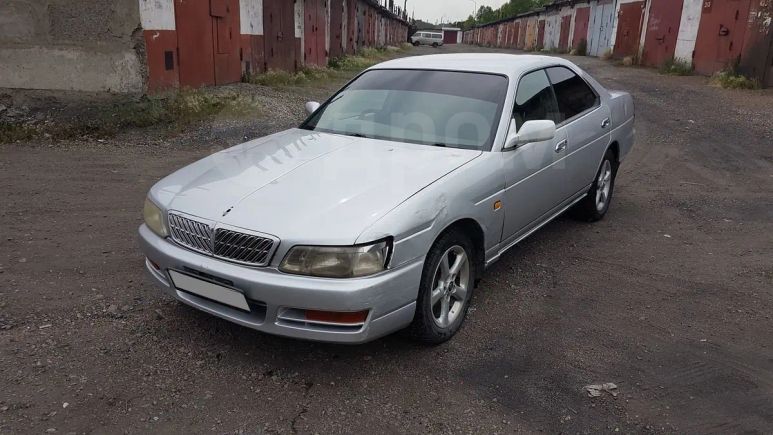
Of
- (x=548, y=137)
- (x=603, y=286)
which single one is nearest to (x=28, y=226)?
(x=548, y=137)

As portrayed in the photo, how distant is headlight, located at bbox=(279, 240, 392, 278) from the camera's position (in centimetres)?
262

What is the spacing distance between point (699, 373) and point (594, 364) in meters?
0.53

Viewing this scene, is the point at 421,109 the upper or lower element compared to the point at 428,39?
lower

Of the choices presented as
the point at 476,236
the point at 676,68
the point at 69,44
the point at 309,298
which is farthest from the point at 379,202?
the point at 676,68

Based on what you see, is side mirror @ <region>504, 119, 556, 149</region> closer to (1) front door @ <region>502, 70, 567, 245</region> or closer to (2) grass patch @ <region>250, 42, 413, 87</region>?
(1) front door @ <region>502, 70, 567, 245</region>

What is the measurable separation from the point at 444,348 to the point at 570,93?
2644 mm

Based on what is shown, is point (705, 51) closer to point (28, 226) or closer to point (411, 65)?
point (411, 65)

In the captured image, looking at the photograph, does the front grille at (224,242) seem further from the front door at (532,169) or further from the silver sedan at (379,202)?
the front door at (532,169)

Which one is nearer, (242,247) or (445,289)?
(242,247)

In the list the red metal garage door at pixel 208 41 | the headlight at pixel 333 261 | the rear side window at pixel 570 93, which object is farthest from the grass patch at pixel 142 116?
the headlight at pixel 333 261

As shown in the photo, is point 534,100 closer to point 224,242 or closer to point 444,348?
point 444,348

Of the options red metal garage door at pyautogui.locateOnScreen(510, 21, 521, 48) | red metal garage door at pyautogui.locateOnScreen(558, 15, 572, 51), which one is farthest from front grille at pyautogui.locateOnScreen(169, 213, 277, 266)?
red metal garage door at pyautogui.locateOnScreen(510, 21, 521, 48)

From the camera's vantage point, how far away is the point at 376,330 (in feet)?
9.02

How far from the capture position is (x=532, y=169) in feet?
12.7
